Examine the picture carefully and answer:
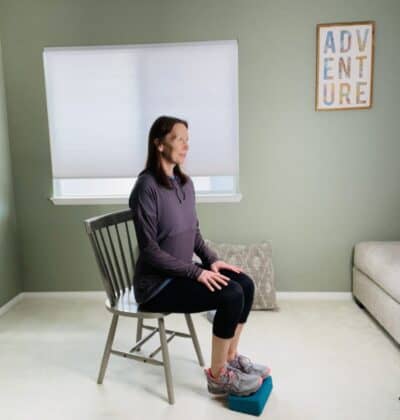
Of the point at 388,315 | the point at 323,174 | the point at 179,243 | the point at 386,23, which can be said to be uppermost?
the point at 386,23

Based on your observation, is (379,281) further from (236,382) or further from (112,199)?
(112,199)

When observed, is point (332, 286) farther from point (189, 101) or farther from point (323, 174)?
point (189, 101)

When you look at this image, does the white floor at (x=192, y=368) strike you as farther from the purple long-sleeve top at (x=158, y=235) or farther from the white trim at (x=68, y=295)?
the purple long-sleeve top at (x=158, y=235)

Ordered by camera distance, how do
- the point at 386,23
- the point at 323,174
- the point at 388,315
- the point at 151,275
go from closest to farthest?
1. the point at 151,275
2. the point at 388,315
3. the point at 386,23
4. the point at 323,174

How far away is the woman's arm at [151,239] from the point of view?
6.01 ft

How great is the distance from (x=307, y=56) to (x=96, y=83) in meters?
1.53

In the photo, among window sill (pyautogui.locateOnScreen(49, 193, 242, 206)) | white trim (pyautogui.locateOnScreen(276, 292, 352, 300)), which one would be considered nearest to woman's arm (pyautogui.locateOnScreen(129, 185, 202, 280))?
window sill (pyautogui.locateOnScreen(49, 193, 242, 206))

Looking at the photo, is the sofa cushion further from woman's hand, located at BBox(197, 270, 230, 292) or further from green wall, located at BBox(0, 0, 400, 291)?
woman's hand, located at BBox(197, 270, 230, 292)

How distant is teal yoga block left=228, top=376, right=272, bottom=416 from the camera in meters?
1.76

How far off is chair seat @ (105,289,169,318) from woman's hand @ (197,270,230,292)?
0.24 m

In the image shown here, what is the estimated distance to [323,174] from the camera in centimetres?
298

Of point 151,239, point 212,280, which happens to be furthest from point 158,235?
point 212,280

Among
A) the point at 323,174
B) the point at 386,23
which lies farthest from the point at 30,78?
the point at 386,23

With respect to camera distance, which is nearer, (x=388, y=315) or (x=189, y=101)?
(x=388, y=315)
